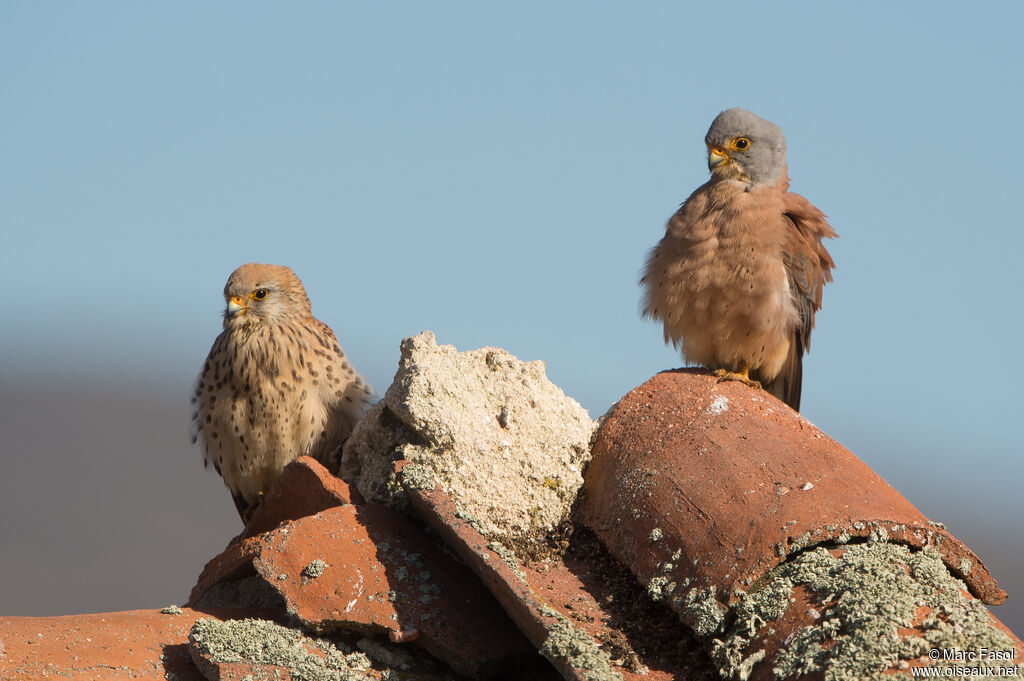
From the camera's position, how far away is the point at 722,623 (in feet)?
8.93

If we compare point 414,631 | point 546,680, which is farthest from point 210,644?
point 546,680

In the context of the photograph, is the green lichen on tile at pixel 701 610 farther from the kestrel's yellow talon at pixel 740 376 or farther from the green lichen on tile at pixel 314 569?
Answer: the kestrel's yellow talon at pixel 740 376

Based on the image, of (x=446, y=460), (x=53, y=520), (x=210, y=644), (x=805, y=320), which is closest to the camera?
(x=210, y=644)

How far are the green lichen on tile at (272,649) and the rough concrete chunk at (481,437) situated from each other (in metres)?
0.52

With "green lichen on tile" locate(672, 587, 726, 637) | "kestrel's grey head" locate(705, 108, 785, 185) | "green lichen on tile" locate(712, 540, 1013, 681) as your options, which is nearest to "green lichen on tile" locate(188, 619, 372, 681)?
"green lichen on tile" locate(672, 587, 726, 637)

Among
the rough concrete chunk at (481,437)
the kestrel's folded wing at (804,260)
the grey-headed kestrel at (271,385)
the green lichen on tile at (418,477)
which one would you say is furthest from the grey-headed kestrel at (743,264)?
the green lichen on tile at (418,477)

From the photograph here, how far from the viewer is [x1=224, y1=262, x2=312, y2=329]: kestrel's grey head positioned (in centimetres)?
495

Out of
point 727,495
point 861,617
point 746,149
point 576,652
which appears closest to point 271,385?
point 746,149

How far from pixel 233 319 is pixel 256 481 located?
73 cm

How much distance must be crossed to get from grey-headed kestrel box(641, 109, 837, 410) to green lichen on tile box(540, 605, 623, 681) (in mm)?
2108

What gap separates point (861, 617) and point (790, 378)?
2599 mm

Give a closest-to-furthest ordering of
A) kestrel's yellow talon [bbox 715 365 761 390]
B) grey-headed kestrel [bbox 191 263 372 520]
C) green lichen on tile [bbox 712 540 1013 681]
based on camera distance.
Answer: green lichen on tile [bbox 712 540 1013 681], kestrel's yellow talon [bbox 715 365 761 390], grey-headed kestrel [bbox 191 263 372 520]

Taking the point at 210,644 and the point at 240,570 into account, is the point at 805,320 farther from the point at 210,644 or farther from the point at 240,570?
the point at 210,644

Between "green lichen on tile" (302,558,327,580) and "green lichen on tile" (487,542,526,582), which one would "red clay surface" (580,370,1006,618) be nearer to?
"green lichen on tile" (487,542,526,582)
